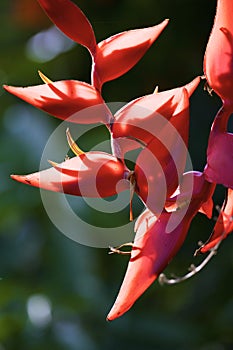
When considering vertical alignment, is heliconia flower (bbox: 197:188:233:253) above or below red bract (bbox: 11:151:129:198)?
below

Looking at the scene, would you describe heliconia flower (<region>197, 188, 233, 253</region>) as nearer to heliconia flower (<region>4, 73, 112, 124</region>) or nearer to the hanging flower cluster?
the hanging flower cluster

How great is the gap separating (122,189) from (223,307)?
0.78 meters

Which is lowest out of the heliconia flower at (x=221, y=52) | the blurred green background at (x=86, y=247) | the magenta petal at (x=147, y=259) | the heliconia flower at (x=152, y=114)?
the blurred green background at (x=86, y=247)

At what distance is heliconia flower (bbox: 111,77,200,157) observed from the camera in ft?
1.60

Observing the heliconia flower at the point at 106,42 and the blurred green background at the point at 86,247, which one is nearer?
the heliconia flower at the point at 106,42

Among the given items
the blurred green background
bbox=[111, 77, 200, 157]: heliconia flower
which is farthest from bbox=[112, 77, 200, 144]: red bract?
the blurred green background

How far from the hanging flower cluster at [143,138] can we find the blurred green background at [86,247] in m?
0.59

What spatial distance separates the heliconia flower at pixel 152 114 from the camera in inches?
19.2

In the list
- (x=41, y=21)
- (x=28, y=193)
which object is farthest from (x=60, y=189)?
(x=41, y=21)

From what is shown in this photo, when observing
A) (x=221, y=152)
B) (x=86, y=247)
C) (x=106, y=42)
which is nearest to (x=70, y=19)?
(x=106, y=42)

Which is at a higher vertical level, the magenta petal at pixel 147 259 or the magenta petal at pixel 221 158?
the magenta petal at pixel 221 158

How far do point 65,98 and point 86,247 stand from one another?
0.84 metres

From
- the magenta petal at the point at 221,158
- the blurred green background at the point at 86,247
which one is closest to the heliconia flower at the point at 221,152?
the magenta petal at the point at 221,158

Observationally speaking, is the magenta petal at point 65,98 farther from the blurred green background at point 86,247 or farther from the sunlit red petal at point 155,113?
the blurred green background at point 86,247
